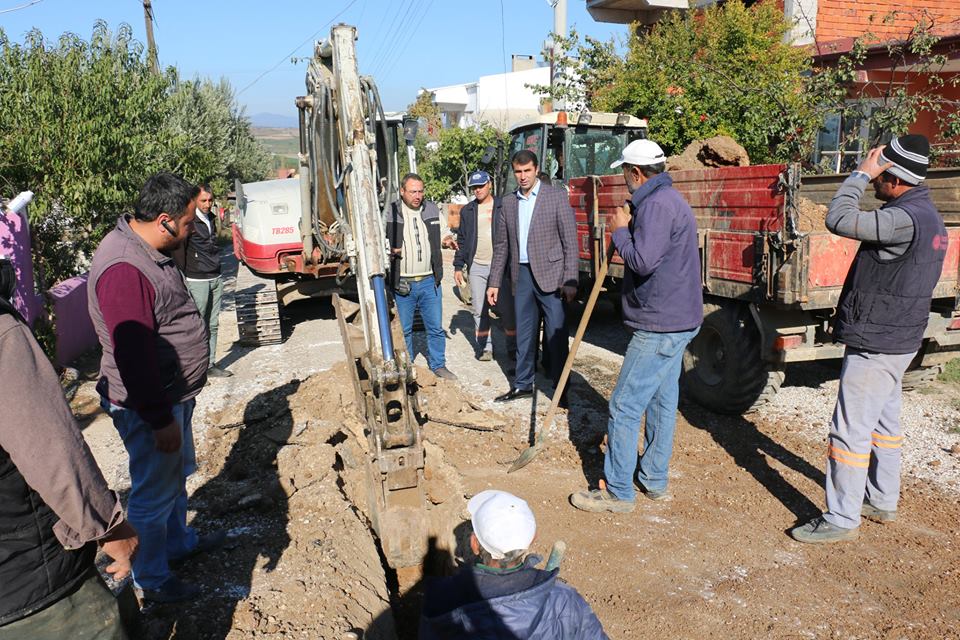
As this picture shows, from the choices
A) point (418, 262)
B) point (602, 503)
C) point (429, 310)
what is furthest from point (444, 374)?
point (602, 503)

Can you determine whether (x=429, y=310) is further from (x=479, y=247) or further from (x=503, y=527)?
(x=503, y=527)

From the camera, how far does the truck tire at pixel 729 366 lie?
217 inches

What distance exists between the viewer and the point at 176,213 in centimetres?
296

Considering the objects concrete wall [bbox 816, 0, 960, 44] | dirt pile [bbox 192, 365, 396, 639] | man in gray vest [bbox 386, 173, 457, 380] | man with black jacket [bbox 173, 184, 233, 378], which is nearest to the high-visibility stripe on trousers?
dirt pile [bbox 192, 365, 396, 639]

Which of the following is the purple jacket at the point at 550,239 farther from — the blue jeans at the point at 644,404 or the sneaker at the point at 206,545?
the sneaker at the point at 206,545

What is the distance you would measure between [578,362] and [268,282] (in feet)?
13.2

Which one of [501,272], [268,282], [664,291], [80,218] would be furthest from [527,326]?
[80,218]

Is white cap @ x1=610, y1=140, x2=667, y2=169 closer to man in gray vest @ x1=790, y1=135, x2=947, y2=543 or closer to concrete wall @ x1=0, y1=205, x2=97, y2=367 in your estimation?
man in gray vest @ x1=790, y1=135, x2=947, y2=543

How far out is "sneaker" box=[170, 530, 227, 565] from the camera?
11.6 feet

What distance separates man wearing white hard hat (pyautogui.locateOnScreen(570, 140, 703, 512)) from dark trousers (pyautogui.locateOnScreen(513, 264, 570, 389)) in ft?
5.98

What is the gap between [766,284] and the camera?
5.09 metres

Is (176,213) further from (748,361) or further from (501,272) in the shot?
(748,361)

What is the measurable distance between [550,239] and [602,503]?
2.39 metres

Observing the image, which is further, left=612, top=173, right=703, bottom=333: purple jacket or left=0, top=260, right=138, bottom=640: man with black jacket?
left=612, top=173, right=703, bottom=333: purple jacket
